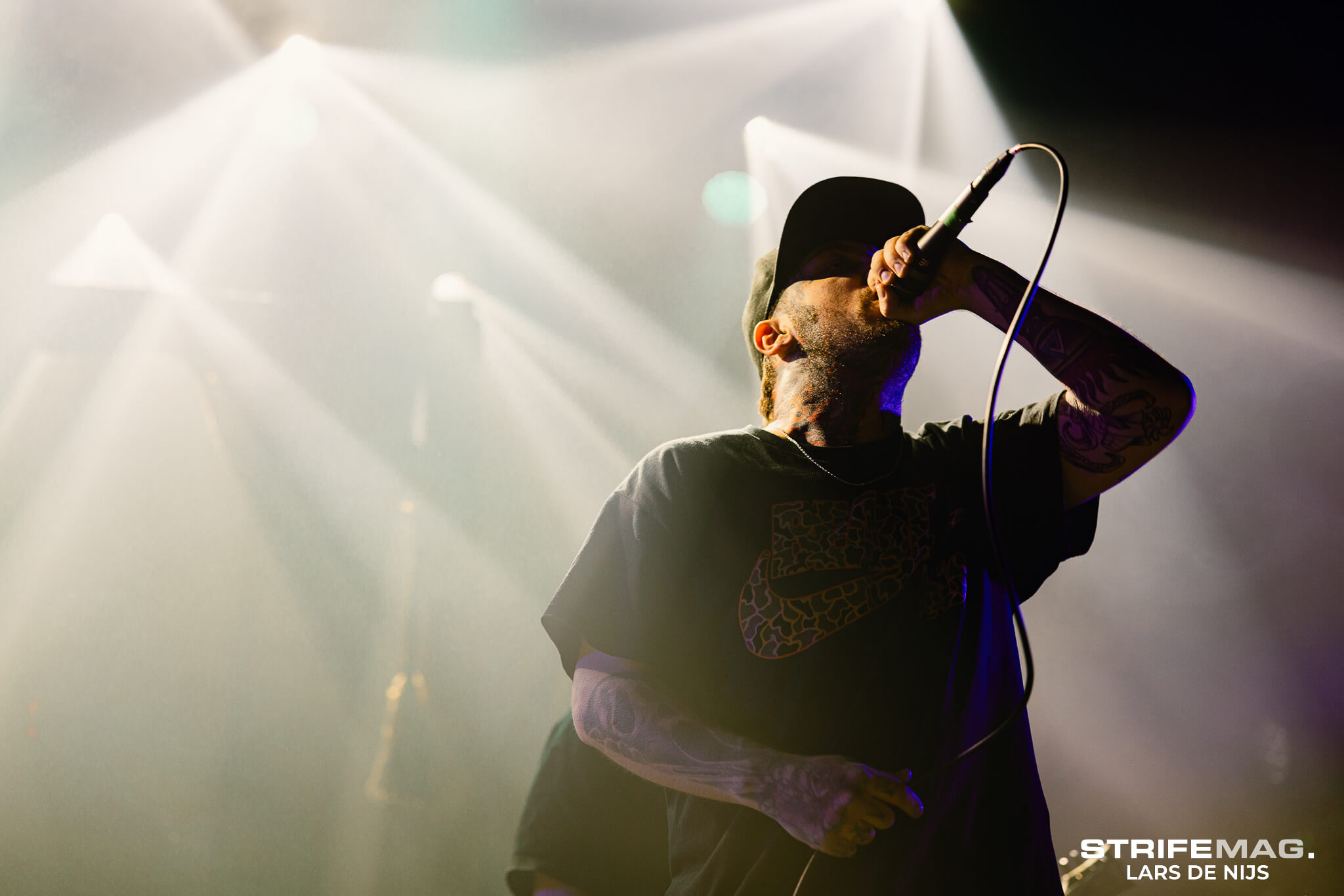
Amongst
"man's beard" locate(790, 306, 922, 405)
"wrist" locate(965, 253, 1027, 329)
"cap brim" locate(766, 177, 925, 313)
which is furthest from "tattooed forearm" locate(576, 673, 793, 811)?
"cap brim" locate(766, 177, 925, 313)

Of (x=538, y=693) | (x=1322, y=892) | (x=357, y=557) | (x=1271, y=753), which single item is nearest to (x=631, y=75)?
(x=357, y=557)

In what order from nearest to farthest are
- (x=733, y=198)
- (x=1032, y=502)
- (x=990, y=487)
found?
(x=990, y=487)
(x=1032, y=502)
(x=733, y=198)

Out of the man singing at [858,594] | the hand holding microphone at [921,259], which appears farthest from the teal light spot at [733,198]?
the hand holding microphone at [921,259]

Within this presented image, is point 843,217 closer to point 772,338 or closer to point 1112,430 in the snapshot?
point 772,338

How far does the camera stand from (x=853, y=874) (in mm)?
965

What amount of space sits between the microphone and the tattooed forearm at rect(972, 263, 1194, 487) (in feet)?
0.30

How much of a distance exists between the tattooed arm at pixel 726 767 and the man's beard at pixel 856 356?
0.56 meters

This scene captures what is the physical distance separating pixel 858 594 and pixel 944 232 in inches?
20.1

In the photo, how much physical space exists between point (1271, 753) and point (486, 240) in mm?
4314

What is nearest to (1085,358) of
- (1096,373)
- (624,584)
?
(1096,373)

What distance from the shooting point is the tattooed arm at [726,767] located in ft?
2.64

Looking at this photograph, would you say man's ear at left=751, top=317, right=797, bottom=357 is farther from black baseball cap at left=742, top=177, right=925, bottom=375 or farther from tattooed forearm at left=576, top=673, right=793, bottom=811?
tattooed forearm at left=576, top=673, right=793, bottom=811

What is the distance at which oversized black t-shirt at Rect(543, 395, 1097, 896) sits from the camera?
1011mm

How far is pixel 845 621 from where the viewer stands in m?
1.07
